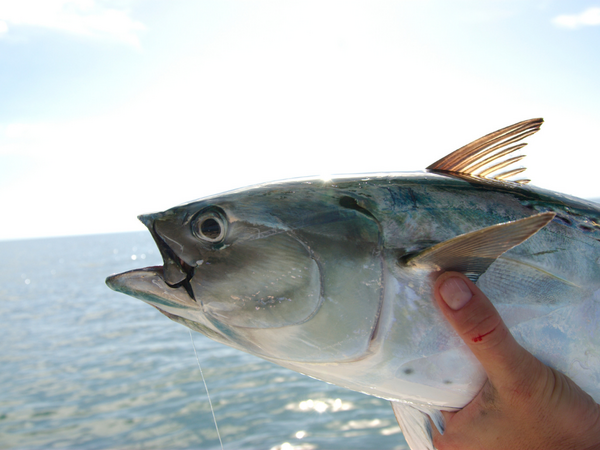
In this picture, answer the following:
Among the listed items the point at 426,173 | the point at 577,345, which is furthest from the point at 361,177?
the point at 577,345

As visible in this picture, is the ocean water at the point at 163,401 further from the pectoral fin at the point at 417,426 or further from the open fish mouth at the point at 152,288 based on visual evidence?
the open fish mouth at the point at 152,288

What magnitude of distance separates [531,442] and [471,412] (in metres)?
0.26

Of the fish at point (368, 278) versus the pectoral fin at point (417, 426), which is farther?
the pectoral fin at point (417, 426)

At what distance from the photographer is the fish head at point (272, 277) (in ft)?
4.90

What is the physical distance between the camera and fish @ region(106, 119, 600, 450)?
1.50 m

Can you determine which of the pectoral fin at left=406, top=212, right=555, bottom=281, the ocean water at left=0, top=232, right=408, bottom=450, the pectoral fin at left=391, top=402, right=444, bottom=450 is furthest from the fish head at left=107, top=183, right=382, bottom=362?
the ocean water at left=0, top=232, right=408, bottom=450

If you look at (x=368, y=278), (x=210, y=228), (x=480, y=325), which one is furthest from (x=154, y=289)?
(x=480, y=325)

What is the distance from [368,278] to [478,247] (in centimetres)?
38

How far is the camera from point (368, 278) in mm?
1493

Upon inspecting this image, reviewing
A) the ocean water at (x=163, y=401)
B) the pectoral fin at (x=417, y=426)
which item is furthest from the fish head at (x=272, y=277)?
the ocean water at (x=163, y=401)

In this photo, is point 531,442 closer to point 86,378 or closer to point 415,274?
point 415,274

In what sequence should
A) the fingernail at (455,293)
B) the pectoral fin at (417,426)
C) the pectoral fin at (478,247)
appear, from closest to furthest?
the pectoral fin at (478,247) → the fingernail at (455,293) → the pectoral fin at (417,426)

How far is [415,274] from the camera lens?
4.96 feet

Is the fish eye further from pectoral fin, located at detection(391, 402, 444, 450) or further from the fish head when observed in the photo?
pectoral fin, located at detection(391, 402, 444, 450)
